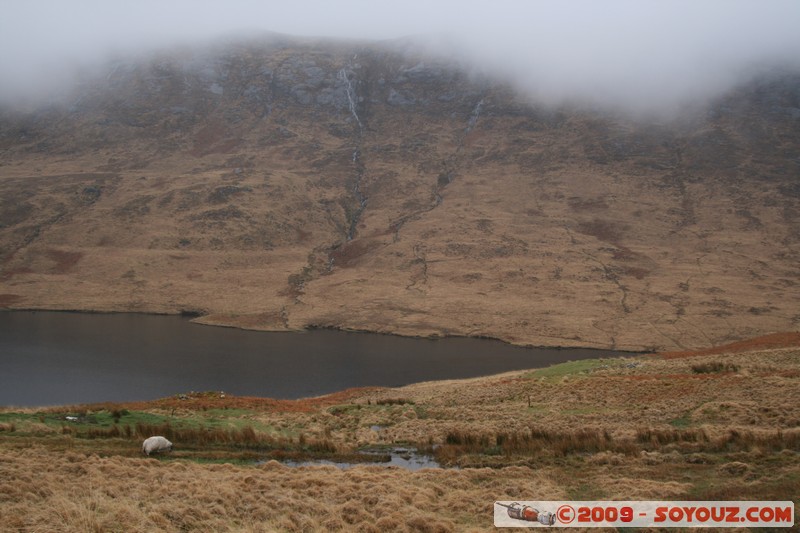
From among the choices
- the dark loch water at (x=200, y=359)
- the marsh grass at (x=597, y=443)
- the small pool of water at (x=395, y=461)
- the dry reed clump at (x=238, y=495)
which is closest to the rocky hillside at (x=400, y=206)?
the dark loch water at (x=200, y=359)

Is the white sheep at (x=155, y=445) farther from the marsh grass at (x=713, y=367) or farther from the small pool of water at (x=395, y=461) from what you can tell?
the marsh grass at (x=713, y=367)

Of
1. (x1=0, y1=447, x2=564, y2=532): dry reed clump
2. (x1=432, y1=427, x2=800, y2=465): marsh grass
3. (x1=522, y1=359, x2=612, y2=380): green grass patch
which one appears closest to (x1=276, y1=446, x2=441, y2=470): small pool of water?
(x1=432, y1=427, x2=800, y2=465): marsh grass

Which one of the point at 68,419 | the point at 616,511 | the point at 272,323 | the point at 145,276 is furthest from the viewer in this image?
the point at 145,276

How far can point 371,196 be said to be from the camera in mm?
131125

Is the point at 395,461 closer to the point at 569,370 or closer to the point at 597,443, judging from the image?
the point at 597,443

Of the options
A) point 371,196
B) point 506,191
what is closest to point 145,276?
point 371,196

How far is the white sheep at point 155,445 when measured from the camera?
1805cm

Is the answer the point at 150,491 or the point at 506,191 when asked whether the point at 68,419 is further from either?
the point at 506,191

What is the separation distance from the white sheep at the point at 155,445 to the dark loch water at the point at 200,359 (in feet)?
86.5

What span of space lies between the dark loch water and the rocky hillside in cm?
623

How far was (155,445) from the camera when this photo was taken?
18.3m

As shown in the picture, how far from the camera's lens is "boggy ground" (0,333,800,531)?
12188 millimetres

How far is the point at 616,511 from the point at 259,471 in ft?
32.4

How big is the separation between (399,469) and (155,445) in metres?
8.25
